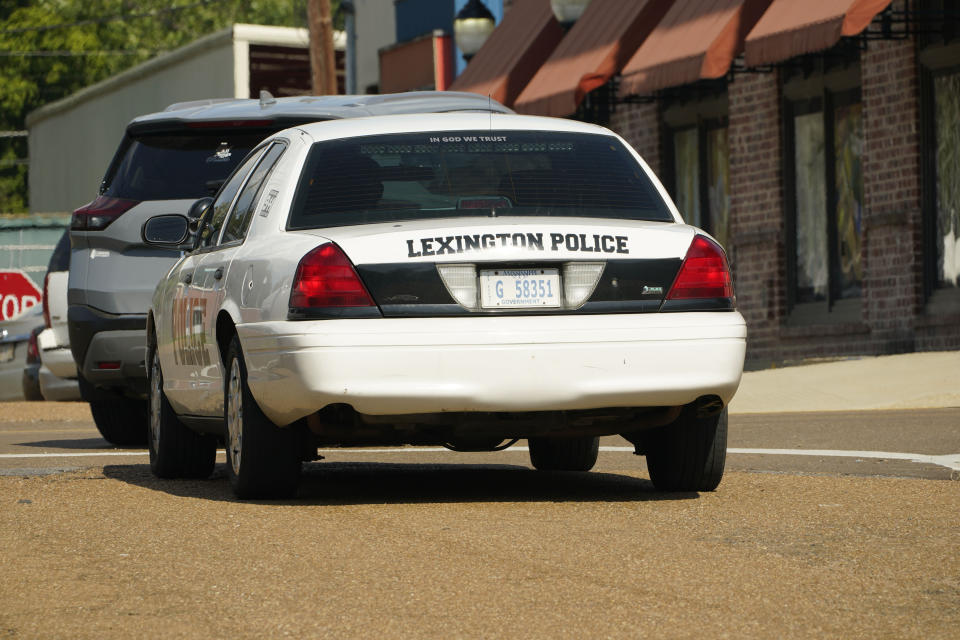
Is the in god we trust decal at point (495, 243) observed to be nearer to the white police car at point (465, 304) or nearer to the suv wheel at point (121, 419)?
the white police car at point (465, 304)

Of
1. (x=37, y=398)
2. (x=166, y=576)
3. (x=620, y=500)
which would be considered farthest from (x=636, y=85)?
(x=166, y=576)

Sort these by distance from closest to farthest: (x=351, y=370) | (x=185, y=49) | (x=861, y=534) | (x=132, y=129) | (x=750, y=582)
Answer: (x=750, y=582) → (x=861, y=534) → (x=351, y=370) → (x=132, y=129) → (x=185, y=49)

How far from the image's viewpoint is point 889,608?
5402 millimetres

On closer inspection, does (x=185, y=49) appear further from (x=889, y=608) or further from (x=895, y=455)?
(x=889, y=608)

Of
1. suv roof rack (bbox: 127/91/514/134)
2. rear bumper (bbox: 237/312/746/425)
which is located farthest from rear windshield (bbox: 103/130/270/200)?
rear bumper (bbox: 237/312/746/425)

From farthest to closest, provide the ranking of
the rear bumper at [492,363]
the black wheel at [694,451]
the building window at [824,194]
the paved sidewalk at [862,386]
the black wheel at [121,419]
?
the building window at [824,194]
the paved sidewalk at [862,386]
the black wheel at [121,419]
the black wheel at [694,451]
the rear bumper at [492,363]

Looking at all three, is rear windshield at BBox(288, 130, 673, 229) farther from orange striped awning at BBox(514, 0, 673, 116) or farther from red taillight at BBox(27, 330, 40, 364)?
orange striped awning at BBox(514, 0, 673, 116)

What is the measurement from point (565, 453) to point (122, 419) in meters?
3.96

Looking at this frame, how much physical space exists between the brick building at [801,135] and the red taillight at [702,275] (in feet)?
32.7

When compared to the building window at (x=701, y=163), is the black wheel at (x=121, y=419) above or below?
below

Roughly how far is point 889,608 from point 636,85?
680 inches

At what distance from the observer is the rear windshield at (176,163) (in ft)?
38.2

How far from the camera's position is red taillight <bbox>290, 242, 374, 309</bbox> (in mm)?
7465

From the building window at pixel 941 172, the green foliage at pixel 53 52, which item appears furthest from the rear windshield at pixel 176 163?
the green foliage at pixel 53 52
